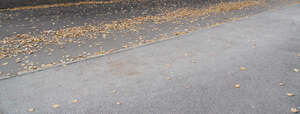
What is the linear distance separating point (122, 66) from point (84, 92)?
134 cm

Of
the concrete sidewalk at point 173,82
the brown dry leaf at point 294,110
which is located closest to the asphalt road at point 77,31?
the concrete sidewalk at point 173,82

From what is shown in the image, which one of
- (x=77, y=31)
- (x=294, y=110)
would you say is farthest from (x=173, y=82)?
(x=77, y=31)

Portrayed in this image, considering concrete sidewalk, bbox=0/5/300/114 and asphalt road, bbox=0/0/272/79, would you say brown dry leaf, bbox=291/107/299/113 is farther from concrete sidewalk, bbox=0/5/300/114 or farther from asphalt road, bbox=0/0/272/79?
asphalt road, bbox=0/0/272/79

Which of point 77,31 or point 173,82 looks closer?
point 173,82

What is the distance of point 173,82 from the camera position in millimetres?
4781

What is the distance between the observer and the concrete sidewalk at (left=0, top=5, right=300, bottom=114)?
396 cm

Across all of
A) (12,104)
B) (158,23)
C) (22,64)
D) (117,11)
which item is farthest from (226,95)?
(117,11)

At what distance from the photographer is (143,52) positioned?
6.48m

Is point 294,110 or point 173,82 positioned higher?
point 173,82

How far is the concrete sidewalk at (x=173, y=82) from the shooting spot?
3955 mm

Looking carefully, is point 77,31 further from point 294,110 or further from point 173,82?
point 294,110

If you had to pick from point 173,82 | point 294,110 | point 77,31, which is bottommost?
point 294,110

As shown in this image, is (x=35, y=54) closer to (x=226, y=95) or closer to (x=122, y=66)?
(x=122, y=66)

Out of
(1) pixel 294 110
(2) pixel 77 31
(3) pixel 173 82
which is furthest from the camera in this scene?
(2) pixel 77 31
